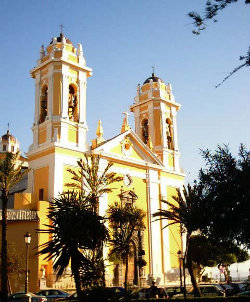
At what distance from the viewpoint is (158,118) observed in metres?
41.1

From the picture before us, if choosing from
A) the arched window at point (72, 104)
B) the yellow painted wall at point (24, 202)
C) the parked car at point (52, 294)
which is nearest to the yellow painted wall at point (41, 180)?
the yellow painted wall at point (24, 202)

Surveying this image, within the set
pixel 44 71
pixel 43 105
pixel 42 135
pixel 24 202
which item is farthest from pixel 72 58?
pixel 24 202

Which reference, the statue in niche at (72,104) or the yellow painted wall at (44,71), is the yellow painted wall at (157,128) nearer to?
the statue in niche at (72,104)

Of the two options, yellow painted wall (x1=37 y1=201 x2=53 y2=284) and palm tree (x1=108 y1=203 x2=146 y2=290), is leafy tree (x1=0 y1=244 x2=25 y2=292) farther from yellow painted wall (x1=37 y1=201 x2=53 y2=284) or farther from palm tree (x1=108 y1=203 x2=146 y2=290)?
palm tree (x1=108 y1=203 x2=146 y2=290)

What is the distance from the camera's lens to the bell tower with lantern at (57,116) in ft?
102

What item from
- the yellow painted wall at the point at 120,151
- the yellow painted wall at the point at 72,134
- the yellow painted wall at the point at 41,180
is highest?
the yellow painted wall at the point at 72,134

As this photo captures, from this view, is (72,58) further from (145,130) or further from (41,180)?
(145,130)

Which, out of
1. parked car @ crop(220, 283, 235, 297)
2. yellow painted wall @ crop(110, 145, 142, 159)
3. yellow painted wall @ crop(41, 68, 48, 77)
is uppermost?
yellow painted wall @ crop(41, 68, 48, 77)

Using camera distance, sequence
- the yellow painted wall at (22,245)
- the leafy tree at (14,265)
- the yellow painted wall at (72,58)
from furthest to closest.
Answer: the yellow painted wall at (72,58) → the yellow painted wall at (22,245) → the leafy tree at (14,265)

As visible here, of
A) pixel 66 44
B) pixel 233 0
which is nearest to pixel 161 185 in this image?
pixel 66 44

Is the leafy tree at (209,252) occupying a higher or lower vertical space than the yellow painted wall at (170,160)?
lower

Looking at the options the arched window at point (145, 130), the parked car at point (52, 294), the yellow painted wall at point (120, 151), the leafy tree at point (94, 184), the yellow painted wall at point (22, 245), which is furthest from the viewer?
the arched window at point (145, 130)

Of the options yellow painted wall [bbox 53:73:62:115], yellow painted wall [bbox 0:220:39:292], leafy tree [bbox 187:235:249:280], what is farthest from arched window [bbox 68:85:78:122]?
leafy tree [bbox 187:235:249:280]

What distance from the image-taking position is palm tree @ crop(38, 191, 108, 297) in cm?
1750
